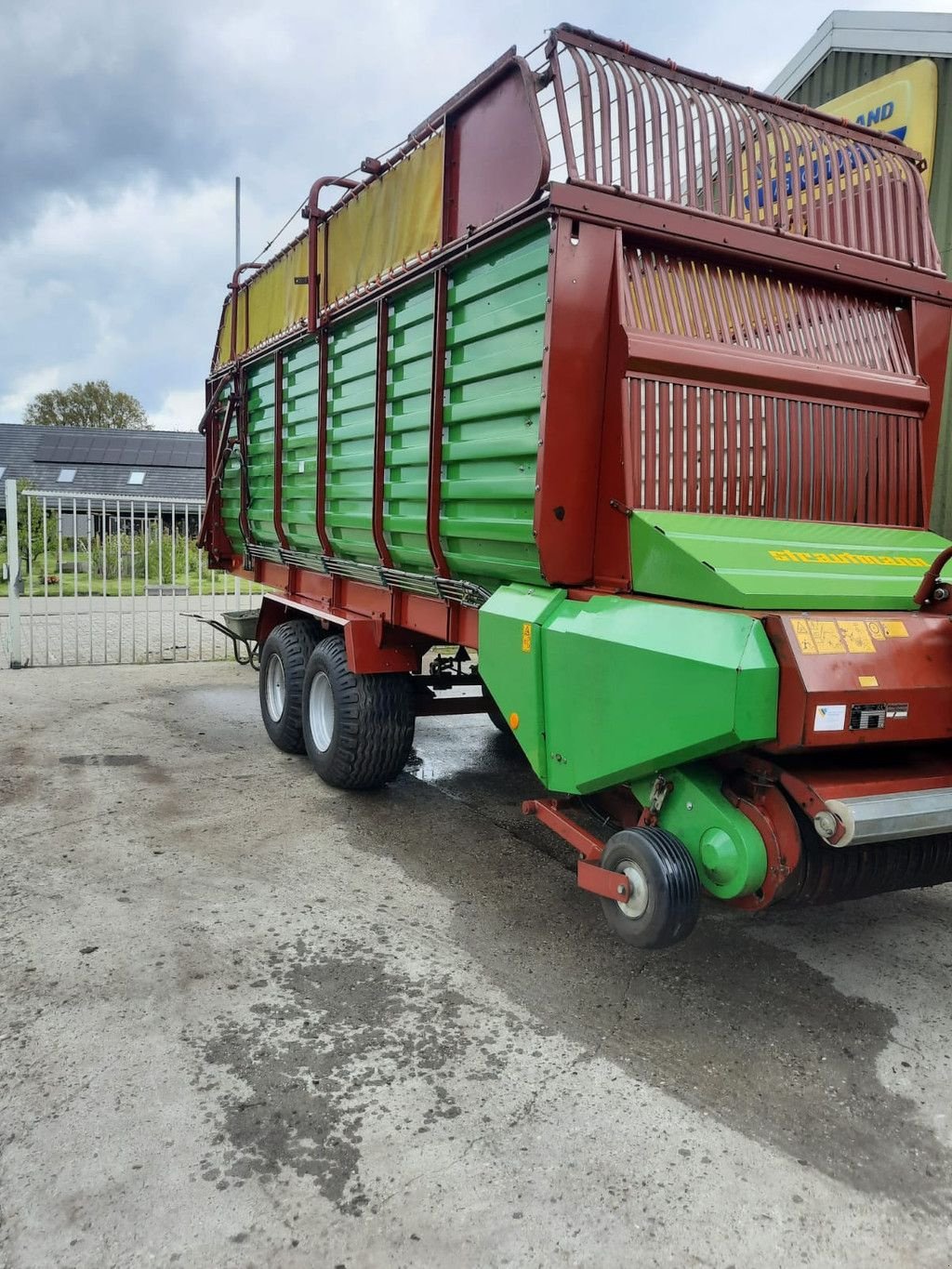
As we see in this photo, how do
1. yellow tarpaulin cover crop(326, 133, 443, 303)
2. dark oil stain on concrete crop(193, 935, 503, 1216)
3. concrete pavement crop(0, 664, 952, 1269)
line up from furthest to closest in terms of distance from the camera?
yellow tarpaulin cover crop(326, 133, 443, 303)
dark oil stain on concrete crop(193, 935, 503, 1216)
concrete pavement crop(0, 664, 952, 1269)

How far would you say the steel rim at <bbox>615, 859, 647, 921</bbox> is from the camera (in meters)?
2.74

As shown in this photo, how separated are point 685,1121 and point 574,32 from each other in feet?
11.7

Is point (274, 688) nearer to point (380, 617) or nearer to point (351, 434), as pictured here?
point (380, 617)

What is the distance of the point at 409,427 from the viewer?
167 inches

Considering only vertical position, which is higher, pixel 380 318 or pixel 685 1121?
pixel 380 318

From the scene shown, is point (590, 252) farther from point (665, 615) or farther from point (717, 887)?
point (717, 887)

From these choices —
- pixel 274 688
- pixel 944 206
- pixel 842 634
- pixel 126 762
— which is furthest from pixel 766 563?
pixel 944 206

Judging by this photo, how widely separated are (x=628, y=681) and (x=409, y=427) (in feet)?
6.44

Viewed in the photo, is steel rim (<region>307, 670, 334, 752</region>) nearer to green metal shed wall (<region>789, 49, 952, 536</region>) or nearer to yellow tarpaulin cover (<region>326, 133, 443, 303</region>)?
yellow tarpaulin cover (<region>326, 133, 443, 303</region>)

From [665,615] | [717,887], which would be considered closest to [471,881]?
[717,887]

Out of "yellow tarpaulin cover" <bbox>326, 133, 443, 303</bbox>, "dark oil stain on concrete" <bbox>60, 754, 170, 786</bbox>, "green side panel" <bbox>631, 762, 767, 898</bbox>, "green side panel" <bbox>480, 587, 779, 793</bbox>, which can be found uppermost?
"yellow tarpaulin cover" <bbox>326, 133, 443, 303</bbox>

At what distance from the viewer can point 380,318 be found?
446 cm

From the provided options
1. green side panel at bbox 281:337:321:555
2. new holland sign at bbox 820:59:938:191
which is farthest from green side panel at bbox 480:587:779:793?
new holland sign at bbox 820:59:938:191

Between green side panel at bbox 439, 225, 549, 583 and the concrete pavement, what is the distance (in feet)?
4.94
